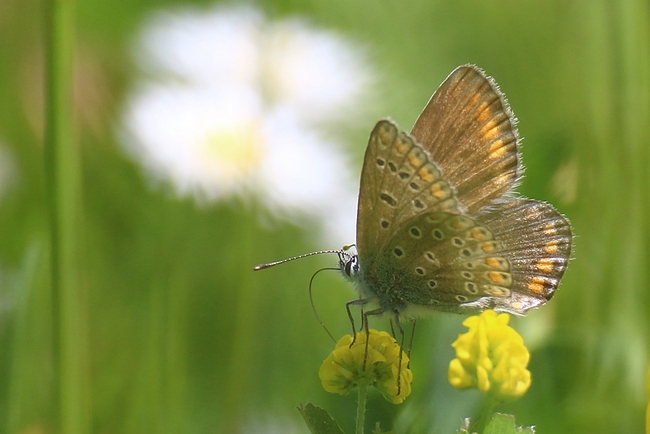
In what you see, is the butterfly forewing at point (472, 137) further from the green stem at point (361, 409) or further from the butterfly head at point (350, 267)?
the green stem at point (361, 409)

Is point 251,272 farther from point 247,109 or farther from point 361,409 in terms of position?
point 247,109

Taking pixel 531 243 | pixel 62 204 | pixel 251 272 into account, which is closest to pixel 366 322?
pixel 531 243

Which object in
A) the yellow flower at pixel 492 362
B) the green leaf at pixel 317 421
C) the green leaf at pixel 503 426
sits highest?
the yellow flower at pixel 492 362

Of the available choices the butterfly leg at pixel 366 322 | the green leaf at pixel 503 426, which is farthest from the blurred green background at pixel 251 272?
the green leaf at pixel 503 426

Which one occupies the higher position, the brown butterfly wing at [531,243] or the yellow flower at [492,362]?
the brown butterfly wing at [531,243]

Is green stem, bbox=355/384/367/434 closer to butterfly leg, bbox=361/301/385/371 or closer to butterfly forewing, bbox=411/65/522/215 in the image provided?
butterfly leg, bbox=361/301/385/371

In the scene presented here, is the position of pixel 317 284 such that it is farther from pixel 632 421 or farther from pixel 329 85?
pixel 632 421

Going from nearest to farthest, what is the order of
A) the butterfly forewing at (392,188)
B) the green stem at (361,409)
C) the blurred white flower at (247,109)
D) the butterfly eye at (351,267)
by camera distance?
the green stem at (361,409)
the butterfly forewing at (392,188)
the butterfly eye at (351,267)
the blurred white flower at (247,109)

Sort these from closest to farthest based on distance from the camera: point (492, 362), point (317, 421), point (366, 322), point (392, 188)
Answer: point (317, 421) < point (492, 362) < point (366, 322) < point (392, 188)
